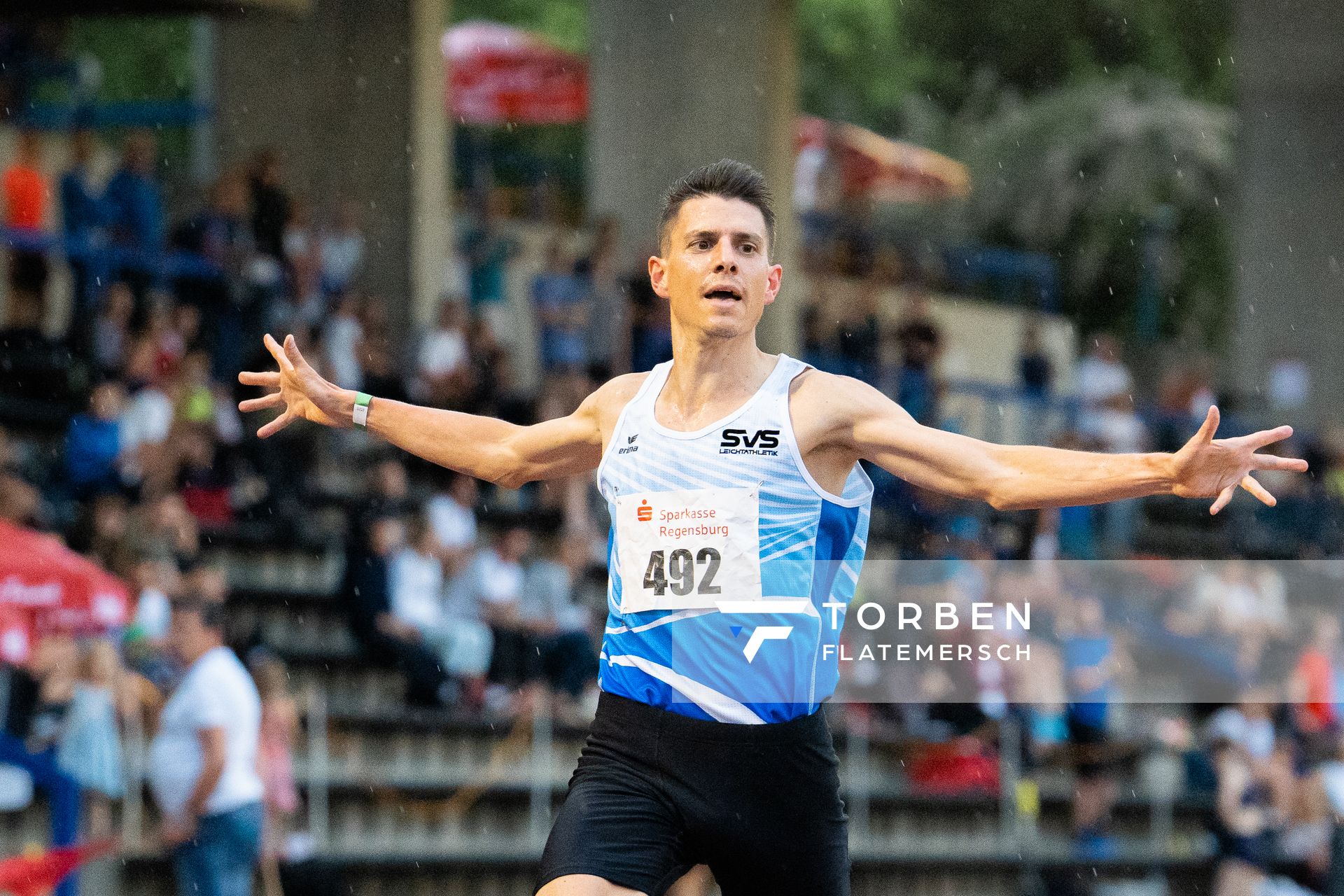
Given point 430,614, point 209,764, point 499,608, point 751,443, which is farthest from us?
point 499,608

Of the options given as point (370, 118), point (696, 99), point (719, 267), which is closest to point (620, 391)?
point (719, 267)

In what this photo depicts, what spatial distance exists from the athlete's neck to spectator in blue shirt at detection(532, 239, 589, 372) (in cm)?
926

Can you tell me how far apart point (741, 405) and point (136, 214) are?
9.78m

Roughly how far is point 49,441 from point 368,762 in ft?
10.0

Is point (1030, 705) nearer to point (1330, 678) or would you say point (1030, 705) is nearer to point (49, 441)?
point (1330, 678)

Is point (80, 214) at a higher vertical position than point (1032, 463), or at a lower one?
higher

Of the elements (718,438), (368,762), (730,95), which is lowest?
(368,762)

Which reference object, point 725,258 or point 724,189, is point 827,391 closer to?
point 725,258

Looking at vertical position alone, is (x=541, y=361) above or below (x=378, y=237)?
below

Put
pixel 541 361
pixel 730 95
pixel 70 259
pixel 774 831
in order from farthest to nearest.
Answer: pixel 730 95, pixel 541 361, pixel 70 259, pixel 774 831

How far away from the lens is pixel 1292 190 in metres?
20.0

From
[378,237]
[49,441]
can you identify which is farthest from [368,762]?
[378,237]

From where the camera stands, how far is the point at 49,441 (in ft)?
41.6

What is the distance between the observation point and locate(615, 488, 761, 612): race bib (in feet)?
16.3
